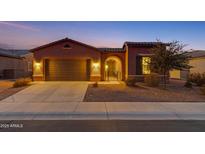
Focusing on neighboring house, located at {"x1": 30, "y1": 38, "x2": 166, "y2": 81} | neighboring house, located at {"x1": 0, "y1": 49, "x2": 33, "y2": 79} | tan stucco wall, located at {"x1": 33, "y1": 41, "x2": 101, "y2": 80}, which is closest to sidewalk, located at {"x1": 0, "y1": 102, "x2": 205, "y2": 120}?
neighboring house, located at {"x1": 30, "y1": 38, "x2": 166, "y2": 81}

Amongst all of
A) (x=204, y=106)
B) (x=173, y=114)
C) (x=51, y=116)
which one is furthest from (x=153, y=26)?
(x=51, y=116)

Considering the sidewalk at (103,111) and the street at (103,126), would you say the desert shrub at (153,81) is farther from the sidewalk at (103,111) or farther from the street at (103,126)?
the street at (103,126)

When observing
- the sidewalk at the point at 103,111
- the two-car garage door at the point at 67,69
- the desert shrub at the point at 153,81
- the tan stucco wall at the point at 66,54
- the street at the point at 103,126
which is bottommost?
the street at the point at 103,126

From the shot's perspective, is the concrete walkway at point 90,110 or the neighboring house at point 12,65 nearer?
the concrete walkway at point 90,110

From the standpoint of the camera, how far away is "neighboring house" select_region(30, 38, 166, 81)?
24.0 meters

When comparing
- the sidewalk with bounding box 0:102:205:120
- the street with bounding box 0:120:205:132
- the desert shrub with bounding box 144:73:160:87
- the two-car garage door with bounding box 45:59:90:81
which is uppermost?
the two-car garage door with bounding box 45:59:90:81

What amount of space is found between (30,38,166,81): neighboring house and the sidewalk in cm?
1144

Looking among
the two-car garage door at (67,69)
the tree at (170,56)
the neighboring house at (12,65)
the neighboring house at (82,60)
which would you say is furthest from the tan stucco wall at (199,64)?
the neighboring house at (12,65)

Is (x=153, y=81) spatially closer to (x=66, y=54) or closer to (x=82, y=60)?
(x=82, y=60)

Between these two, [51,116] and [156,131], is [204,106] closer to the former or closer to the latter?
[156,131]

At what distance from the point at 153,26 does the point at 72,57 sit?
8667 mm

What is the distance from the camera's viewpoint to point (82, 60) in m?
25.1

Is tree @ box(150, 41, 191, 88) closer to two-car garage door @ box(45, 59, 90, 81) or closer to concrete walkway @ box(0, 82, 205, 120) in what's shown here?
concrete walkway @ box(0, 82, 205, 120)

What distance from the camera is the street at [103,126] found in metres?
7.94
